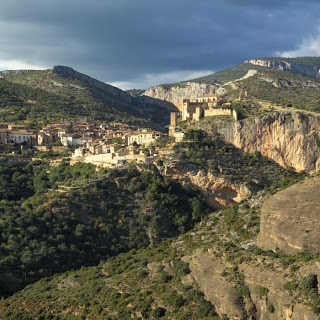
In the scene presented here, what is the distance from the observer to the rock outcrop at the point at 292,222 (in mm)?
28886

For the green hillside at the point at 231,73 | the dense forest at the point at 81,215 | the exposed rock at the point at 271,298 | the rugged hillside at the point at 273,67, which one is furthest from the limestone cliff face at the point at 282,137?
the rugged hillside at the point at 273,67

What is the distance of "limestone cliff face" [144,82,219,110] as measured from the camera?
132375mm

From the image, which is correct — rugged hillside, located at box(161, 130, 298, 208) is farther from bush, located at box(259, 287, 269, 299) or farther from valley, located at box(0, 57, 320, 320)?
bush, located at box(259, 287, 269, 299)

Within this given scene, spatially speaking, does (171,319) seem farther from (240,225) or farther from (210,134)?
(210,134)

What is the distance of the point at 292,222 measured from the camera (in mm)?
30047

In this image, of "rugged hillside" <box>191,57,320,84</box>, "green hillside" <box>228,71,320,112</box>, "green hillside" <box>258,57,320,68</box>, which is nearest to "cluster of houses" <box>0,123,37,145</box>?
"green hillside" <box>228,71,320,112</box>

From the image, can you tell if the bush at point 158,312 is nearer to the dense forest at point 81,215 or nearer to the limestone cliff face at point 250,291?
the limestone cliff face at point 250,291

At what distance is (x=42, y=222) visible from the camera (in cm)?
4644

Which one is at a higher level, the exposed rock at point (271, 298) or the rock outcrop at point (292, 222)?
the rock outcrop at point (292, 222)

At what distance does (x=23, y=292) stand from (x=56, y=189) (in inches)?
673

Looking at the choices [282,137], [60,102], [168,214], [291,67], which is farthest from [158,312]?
[291,67]

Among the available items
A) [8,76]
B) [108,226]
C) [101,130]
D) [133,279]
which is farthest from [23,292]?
[8,76]

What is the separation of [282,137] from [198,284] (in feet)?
114

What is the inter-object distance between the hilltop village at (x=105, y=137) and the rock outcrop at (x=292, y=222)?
2634 centimetres
